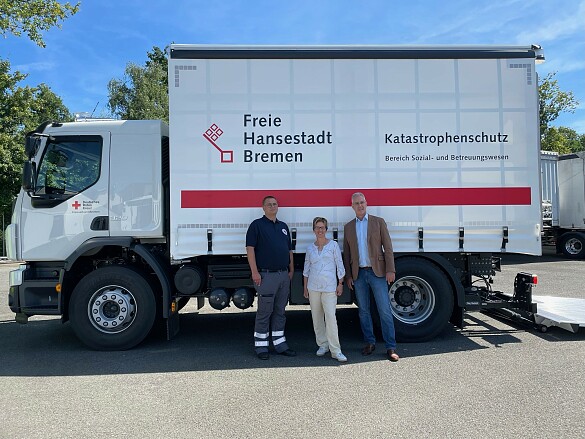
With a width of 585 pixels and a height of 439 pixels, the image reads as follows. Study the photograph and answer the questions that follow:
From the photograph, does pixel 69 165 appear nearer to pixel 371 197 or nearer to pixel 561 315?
pixel 371 197

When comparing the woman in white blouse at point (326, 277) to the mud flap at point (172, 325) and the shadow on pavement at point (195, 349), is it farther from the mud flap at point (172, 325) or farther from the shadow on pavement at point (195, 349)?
the mud flap at point (172, 325)

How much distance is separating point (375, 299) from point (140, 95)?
86.8ft

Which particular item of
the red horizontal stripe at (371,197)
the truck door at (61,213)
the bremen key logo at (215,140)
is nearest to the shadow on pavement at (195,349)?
the truck door at (61,213)

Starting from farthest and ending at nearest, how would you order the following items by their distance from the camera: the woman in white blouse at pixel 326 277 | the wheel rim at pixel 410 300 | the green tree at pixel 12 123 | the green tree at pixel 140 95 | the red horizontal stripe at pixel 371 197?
the green tree at pixel 140 95
the green tree at pixel 12 123
the wheel rim at pixel 410 300
the red horizontal stripe at pixel 371 197
the woman in white blouse at pixel 326 277

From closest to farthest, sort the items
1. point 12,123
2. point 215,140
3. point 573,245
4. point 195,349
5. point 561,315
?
point 215,140, point 195,349, point 561,315, point 573,245, point 12,123

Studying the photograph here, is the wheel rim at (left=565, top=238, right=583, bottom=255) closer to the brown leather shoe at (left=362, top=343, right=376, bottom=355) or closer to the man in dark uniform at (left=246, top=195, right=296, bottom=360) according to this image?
the brown leather shoe at (left=362, top=343, right=376, bottom=355)

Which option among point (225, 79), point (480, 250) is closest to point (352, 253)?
point (480, 250)

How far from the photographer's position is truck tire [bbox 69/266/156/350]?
222 inches

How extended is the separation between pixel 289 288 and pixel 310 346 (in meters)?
0.84

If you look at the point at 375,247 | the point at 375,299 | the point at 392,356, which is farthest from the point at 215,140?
the point at 392,356

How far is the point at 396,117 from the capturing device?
5.79 m

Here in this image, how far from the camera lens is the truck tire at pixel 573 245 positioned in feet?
53.1

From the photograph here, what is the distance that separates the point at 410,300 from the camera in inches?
232

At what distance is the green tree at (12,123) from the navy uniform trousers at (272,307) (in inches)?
664
